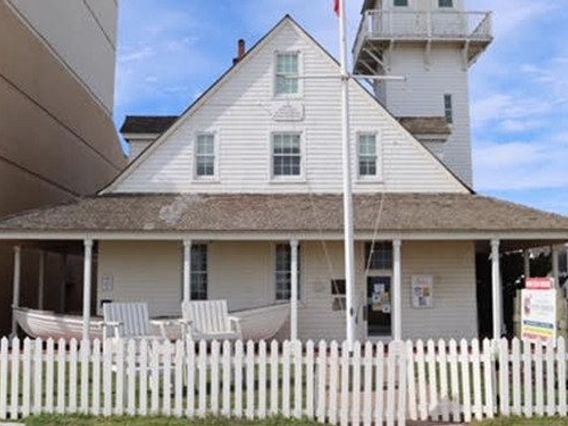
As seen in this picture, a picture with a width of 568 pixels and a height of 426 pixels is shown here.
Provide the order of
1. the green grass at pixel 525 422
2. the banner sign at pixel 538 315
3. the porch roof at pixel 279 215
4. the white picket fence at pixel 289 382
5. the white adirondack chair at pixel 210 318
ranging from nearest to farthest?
the green grass at pixel 525 422, the white picket fence at pixel 289 382, the banner sign at pixel 538 315, the white adirondack chair at pixel 210 318, the porch roof at pixel 279 215

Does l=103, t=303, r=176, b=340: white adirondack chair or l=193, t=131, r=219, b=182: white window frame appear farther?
l=193, t=131, r=219, b=182: white window frame

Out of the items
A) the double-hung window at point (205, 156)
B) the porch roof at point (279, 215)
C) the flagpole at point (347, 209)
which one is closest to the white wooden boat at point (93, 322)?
the porch roof at point (279, 215)

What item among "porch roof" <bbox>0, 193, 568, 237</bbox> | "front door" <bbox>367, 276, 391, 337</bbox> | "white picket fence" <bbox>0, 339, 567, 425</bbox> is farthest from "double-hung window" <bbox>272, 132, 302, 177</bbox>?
"white picket fence" <bbox>0, 339, 567, 425</bbox>

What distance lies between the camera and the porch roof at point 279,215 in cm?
1831

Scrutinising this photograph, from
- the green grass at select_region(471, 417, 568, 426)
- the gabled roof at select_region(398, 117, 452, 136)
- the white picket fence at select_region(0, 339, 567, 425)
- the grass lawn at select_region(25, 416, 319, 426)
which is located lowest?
the green grass at select_region(471, 417, 568, 426)

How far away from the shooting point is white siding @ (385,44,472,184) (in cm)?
2798

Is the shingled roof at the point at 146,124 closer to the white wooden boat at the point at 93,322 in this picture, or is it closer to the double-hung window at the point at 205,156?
the double-hung window at the point at 205,156

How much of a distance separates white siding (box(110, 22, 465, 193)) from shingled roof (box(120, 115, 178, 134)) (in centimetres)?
387

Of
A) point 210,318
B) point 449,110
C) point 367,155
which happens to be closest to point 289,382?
point 210,318

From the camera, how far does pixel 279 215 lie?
19312mm

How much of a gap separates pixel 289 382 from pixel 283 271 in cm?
1151

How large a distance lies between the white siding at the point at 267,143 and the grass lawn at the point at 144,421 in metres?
12.2

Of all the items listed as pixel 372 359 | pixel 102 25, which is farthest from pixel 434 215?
pixel 102 25

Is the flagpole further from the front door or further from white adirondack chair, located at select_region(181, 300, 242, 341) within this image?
the front door
